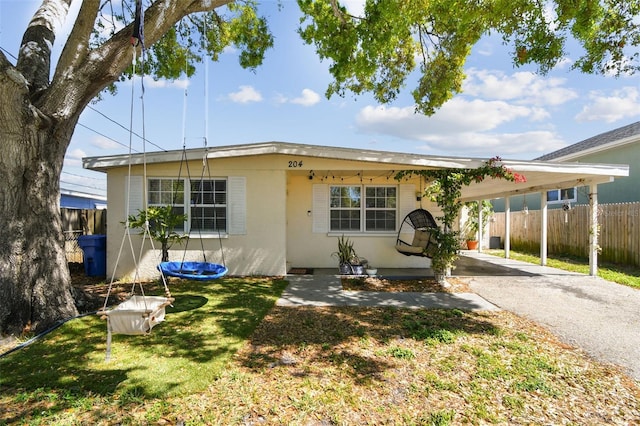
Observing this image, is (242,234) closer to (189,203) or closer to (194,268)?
(189,203)

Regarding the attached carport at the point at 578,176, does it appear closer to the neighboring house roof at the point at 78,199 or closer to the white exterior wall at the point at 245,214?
the white exterior wall at the point at 245,214

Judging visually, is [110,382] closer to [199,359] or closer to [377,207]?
[199,359]

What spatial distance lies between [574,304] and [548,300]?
375 mm

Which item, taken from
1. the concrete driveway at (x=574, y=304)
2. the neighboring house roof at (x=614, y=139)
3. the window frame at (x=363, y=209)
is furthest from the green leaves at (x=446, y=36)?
the neighboring house roof at (x=614, y=139)

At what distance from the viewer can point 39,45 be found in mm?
4613

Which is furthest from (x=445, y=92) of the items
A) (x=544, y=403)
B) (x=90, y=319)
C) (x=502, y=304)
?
(x=90, y=319)

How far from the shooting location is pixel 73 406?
268 centimetres

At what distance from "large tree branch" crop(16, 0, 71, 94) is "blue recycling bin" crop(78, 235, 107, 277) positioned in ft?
14.5

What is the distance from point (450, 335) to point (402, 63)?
9.10 metres

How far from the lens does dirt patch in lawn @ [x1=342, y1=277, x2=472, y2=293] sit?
6.83m

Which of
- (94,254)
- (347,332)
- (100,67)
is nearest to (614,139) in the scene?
(347,332)

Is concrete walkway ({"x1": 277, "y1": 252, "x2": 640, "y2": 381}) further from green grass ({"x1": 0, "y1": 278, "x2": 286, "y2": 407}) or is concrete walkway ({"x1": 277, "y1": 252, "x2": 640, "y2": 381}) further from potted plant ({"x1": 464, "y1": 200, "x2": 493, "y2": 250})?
potted plant ({"x1": 464, "y1": 200, "x2": 493, "y2": 250})

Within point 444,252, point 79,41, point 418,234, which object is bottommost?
point 444,252

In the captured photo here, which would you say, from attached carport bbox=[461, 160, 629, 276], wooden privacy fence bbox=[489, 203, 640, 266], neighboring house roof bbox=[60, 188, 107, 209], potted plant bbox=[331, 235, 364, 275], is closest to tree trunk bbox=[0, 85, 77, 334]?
potted plant bbox=[331, 235, 364, 275]
